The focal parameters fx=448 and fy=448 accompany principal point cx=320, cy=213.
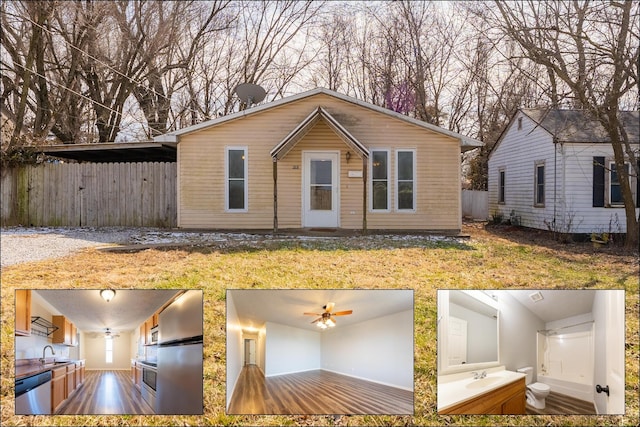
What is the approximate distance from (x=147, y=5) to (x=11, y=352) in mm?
2433

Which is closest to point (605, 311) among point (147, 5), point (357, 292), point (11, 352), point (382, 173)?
point (357, 292)

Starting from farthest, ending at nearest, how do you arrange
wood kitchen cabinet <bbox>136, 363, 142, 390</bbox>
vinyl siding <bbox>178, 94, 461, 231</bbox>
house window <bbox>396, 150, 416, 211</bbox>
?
house window <bbox>396, 150, 416, 211</bbox>, vinyl siding <bbox>178, 94, 461, 231</bbox>, wood kitchen cabinet <bbox>136, 363, 142, 390</bbox>

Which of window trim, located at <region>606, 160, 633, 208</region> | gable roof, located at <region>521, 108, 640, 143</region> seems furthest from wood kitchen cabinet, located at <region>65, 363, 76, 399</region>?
window trim, located at <region>606, 160, 633, 208</region>

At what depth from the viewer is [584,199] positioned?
10.4 ft

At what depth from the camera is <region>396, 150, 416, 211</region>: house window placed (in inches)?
168

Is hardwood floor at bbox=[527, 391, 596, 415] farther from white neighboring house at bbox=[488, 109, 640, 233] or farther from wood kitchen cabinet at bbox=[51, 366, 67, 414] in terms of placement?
wood kitchen cabinet at bbox=[51, 366, 67, 414]

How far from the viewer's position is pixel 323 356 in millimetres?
2758

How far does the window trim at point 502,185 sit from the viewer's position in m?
3.38

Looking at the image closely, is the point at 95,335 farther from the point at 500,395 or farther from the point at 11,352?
the point at 500,395

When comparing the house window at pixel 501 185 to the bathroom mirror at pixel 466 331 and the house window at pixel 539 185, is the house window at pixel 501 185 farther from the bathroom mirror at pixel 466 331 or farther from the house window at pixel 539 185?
the bathroom mirror at pixel 466 331

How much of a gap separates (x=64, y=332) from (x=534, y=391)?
2.98 m

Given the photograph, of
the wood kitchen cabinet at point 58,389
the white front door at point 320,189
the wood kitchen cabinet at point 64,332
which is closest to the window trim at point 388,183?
the white front door at point 320,189

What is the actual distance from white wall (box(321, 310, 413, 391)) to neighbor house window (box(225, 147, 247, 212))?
218 centimetres

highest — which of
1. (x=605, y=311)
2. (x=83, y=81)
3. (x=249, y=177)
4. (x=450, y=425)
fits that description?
(x=83, y=81)
